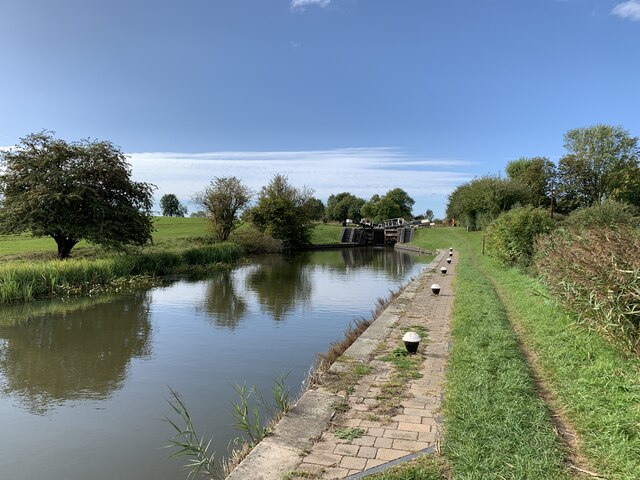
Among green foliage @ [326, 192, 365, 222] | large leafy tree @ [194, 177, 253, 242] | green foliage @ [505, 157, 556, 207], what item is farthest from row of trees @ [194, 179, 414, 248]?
green foliage @ [326, 192, 365, 222]

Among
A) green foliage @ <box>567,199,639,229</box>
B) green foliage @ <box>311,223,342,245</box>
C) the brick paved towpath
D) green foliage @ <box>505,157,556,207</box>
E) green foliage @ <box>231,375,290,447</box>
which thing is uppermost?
green foliage @ <box>505,157,556,207</box>

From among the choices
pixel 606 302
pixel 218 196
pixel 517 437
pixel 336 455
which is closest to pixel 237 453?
pixel 336 455

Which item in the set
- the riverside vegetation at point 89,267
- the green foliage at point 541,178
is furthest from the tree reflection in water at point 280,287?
the green foliage at point 541,178

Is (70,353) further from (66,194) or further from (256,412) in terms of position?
(66,194)

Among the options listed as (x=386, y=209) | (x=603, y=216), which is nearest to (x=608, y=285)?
(x=603, y=216)

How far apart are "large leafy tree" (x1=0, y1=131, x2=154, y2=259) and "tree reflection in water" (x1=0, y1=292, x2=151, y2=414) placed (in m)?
6.41

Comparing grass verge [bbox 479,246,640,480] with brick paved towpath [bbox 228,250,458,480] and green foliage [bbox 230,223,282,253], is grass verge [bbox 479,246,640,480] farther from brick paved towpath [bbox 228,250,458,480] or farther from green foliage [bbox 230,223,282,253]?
green foliage [bbox 230,223,282,253]

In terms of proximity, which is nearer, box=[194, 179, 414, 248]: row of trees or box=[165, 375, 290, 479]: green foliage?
box=[165, 375, 290, 479]: green foliage

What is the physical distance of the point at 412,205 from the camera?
105 m

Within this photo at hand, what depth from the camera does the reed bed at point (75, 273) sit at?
513 inches

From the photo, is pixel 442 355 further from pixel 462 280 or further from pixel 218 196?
pixel 218 196

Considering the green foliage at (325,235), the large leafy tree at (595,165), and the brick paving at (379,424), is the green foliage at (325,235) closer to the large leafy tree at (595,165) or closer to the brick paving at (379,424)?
the large leafy tree at (595,165)

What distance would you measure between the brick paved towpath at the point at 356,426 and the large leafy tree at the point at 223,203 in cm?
2926

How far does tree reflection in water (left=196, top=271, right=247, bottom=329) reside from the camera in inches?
446
